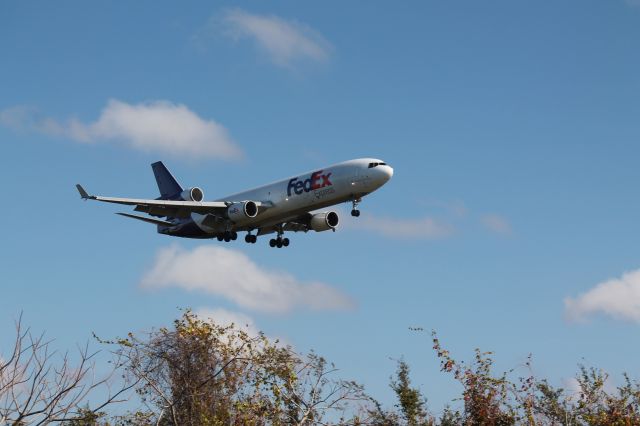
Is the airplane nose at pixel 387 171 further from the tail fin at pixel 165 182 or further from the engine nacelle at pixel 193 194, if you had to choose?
the tail fin at pixel 165 182

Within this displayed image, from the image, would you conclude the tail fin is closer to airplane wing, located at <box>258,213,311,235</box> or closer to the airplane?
the airplane

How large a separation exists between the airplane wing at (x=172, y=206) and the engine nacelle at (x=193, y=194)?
1.53m

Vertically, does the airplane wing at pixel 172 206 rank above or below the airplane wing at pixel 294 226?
above

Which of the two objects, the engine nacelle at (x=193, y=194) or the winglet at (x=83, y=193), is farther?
the engine nacelle at (x=193, y=194)

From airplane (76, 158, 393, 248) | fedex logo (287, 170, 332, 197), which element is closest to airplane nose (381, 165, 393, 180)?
airplane (76, 158, 393, 248)

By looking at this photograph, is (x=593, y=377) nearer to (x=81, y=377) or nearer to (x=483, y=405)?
(x=483, y=405)

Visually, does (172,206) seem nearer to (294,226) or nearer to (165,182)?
(294,226)

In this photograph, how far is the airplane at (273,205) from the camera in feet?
166

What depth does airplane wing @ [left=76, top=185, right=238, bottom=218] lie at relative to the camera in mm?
54344

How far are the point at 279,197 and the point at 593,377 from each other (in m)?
30.7

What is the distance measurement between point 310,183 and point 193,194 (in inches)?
434

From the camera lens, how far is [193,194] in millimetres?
59188

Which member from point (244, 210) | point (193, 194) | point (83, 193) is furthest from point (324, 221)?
point (83, 193)

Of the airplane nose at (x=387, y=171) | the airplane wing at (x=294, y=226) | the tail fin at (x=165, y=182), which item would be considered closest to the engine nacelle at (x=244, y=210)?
the airplane wing at (x=294, y=226)
